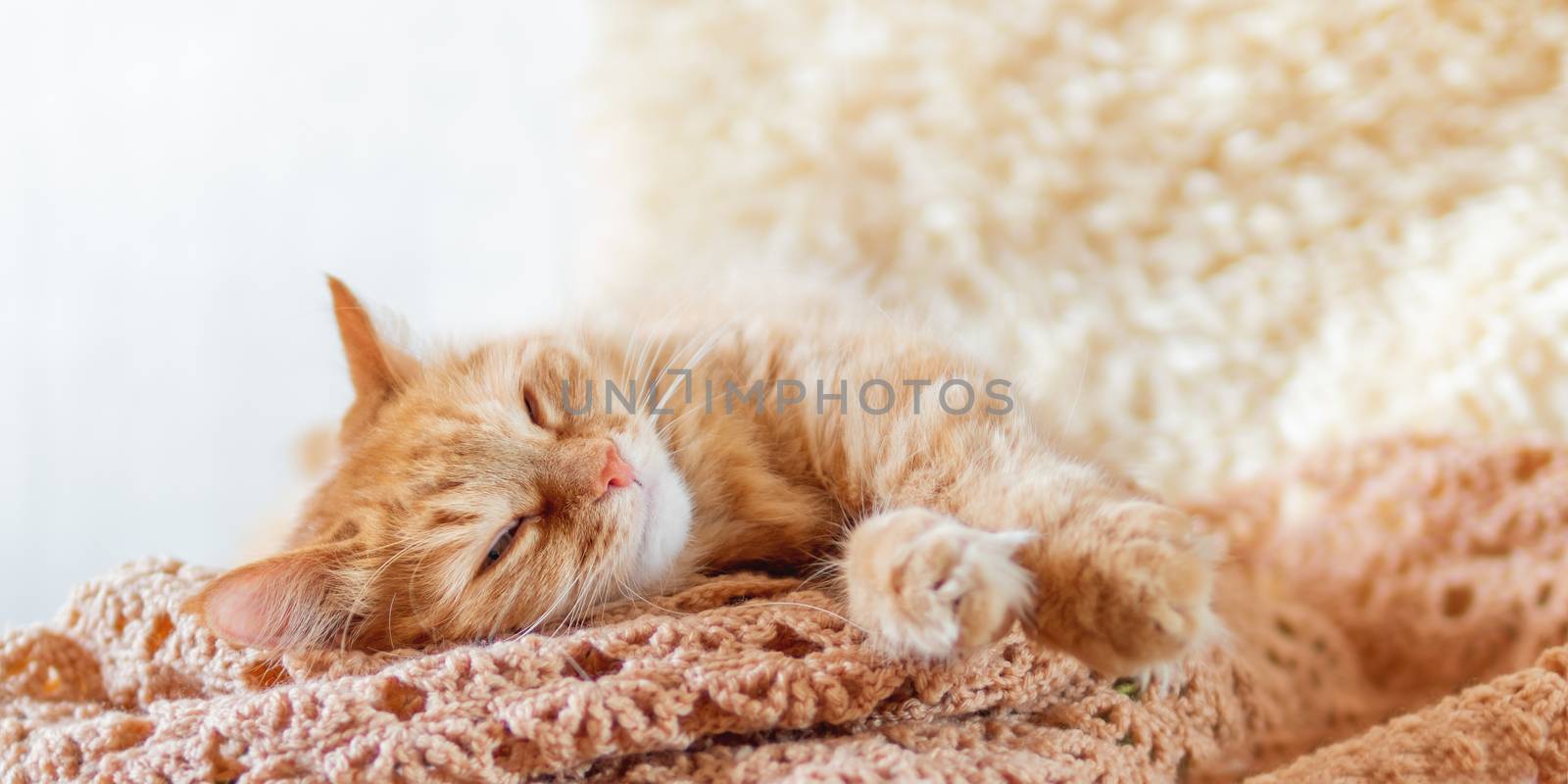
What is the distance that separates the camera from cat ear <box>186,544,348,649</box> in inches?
35.3

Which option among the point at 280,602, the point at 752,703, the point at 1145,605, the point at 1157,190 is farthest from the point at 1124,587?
the point at 1157,190

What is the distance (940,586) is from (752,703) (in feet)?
0.58

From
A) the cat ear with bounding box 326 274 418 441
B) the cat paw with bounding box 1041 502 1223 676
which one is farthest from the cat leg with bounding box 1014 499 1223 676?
the cat ear with bounding box 326 274 418 441

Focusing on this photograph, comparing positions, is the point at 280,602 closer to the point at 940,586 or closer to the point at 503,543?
the point at 503,543

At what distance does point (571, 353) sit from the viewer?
1202 mm

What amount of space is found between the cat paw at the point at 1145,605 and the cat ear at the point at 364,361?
817 millimetres

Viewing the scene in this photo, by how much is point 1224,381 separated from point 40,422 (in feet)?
6.40

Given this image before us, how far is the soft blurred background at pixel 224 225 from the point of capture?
1.70 metres

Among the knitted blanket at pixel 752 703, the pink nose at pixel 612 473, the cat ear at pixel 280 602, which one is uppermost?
the pink nose at pixel 612 473

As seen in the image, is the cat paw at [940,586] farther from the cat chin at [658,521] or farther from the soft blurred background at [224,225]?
the soft blurred background at [224,225]

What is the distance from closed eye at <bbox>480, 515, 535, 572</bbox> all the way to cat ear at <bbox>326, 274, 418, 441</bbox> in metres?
0.28

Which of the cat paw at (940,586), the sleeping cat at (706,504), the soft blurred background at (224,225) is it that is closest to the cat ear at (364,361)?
the sleeping cat at (706,504)

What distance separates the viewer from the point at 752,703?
804 mm

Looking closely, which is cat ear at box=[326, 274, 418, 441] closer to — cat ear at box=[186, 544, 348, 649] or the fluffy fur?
cat ear at box=[186, 544, 348, 649]
